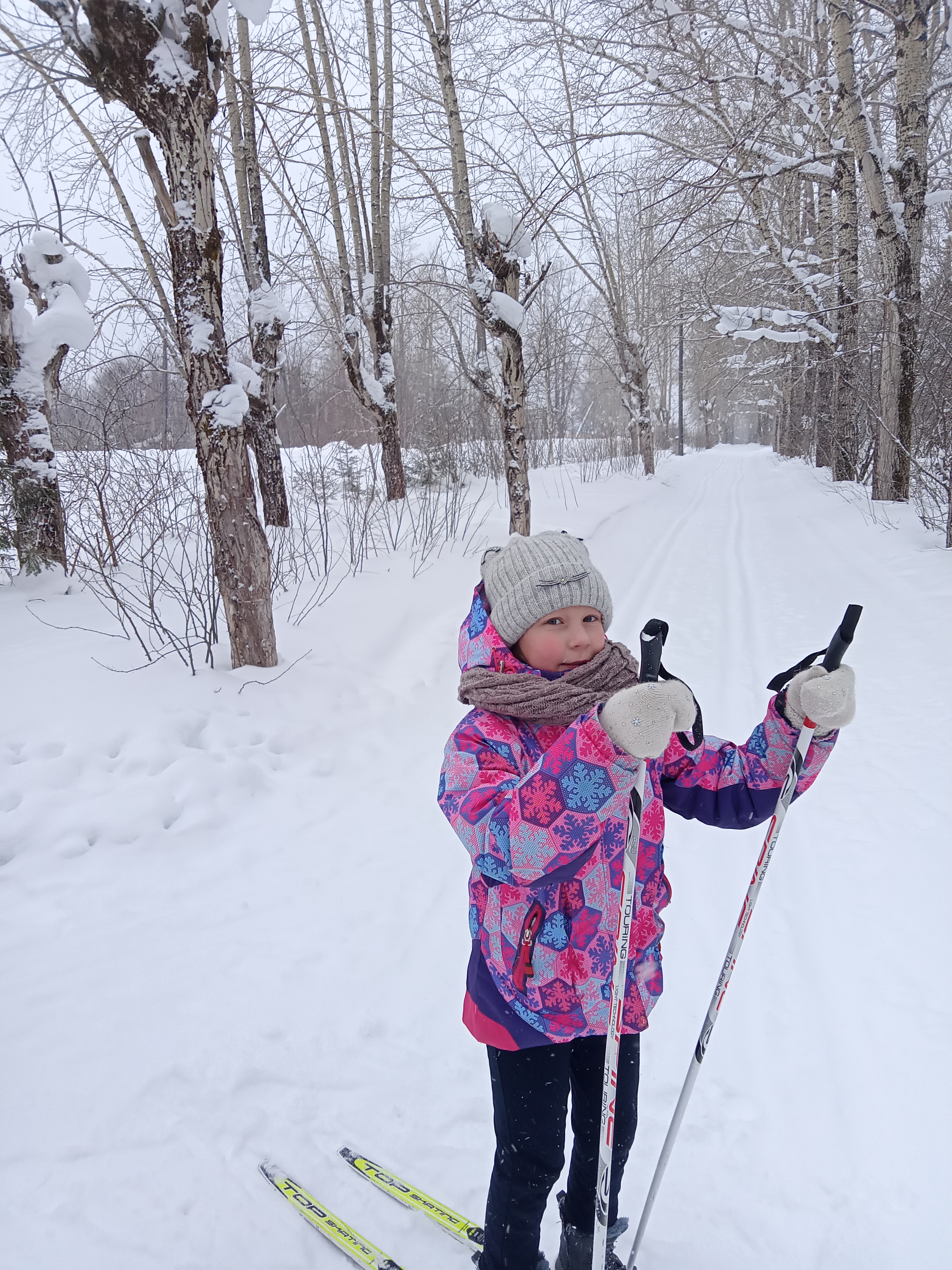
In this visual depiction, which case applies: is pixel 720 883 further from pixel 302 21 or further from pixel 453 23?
pixel 302 21

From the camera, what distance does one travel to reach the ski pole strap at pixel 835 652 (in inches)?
49.8

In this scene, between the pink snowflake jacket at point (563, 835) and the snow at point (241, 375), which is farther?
the snow at point (241, 375)

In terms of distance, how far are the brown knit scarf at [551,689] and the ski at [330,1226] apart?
1.47 meters

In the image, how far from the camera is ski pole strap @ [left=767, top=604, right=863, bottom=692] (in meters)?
1.27

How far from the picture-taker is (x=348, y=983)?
266 cm

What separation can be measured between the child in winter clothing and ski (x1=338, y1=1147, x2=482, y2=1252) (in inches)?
9.3

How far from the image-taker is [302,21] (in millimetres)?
8352

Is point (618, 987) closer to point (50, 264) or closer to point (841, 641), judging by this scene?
point (841, 641)

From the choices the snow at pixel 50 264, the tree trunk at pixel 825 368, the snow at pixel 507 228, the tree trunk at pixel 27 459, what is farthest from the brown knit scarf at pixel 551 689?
the tree trunk at pixel 825 368

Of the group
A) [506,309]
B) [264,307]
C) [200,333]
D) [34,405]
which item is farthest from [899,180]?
[34,405]

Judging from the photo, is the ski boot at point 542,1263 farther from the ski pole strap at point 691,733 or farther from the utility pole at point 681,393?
the utility pole at point 681,393

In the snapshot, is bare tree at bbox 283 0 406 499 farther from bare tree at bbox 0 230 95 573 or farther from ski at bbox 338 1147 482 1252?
ski at bbox 338 1147 482 1252

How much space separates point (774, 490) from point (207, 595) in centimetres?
1554

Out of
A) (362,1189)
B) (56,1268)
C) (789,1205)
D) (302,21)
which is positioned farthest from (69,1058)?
(302,21)
